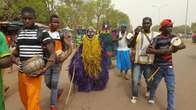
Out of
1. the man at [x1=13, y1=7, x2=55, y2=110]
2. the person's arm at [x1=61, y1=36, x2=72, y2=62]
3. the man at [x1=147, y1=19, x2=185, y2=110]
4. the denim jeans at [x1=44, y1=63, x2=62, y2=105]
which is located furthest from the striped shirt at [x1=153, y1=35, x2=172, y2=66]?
the man at [x1=13, y1=7, x2=55, y2=110]

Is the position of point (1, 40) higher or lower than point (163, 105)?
higher

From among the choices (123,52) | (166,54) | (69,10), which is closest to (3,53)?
(166,54)

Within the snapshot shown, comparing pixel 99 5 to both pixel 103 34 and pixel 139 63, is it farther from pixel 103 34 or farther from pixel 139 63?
pixel 139 63

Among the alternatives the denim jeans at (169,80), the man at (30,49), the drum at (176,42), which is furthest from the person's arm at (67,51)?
the drum at (176,42)

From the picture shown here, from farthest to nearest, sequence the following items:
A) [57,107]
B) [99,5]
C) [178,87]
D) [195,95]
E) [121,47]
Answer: [99,5] < [121,47] < [178,87] < [195,95] < [57,107]

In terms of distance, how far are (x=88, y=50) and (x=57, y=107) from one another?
194cm

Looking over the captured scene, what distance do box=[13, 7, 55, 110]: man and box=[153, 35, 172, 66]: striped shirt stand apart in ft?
8.16

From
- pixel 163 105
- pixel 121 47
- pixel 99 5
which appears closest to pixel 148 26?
pixel 163 105

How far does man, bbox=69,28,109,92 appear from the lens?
8.56 metres

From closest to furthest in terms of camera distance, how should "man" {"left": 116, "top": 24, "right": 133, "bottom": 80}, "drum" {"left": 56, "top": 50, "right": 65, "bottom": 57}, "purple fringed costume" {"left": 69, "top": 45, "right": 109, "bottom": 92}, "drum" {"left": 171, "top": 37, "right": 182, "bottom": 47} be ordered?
"drum" {"left": 56, "top": 50, "right": 65, "bottom": 57}, "drum" {"left": 171, "top": 37, "right": 182, "bottom": 47}, "purple fringed costume" {"left": 69, "top": 45, "right": 109, "bottom": 92}, "man" {"left": 116, "top": 24, "right": 133, "bottom": 80}

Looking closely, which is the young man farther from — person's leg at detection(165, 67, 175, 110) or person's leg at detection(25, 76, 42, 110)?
person's leg at detection(165, 67, 175, 110)

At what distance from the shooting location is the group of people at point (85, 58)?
523 cm

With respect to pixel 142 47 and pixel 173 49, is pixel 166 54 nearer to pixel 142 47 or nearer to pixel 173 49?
pixel 173 49

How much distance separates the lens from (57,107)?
7133 millimetres
